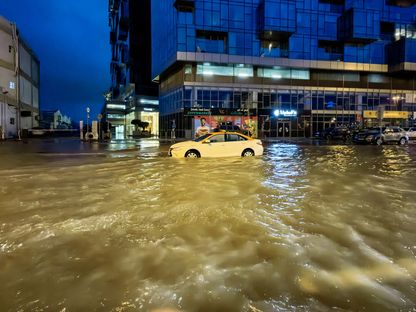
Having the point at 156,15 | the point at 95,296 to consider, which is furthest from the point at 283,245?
the point at 156,15

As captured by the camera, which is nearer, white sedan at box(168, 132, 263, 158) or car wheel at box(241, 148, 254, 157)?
white sedan at box(168, 132, 263, 158)

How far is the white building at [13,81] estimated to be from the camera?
44866 millimetres

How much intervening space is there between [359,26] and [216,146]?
144 ft

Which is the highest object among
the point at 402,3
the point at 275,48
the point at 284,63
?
the point at 402,3

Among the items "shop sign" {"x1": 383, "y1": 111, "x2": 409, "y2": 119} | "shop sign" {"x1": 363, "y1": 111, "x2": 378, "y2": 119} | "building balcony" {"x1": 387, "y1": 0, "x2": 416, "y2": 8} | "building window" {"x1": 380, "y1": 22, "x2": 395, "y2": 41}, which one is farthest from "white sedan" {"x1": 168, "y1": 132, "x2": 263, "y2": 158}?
"building balcony" {"x1": 387, "y1": 0, "x2": 416, "y2": 8}

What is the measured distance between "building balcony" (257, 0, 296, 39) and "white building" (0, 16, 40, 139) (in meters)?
33.6

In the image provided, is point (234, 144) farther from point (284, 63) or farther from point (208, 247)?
point (284, 63)

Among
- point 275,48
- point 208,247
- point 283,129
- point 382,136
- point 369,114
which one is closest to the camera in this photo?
point 208,247

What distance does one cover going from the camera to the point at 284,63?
50625mm

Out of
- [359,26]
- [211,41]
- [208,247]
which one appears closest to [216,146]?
[208,247]

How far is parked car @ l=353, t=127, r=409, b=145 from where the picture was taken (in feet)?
104

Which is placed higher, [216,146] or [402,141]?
[402,141]

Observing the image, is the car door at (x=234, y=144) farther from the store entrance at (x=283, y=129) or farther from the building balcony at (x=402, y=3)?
the building balcony at (x=402, y=3)

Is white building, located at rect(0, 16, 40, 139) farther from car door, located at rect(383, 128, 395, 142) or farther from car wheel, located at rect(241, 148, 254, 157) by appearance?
car door, located at rect(383, 128, 395, 142)
